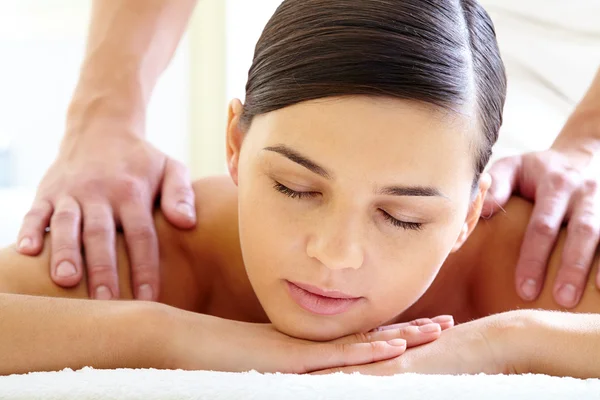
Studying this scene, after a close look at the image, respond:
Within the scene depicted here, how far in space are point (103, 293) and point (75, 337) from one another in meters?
0.30

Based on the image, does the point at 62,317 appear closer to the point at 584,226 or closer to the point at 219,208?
the point at 219,208

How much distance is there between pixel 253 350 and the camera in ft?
→ 3.52

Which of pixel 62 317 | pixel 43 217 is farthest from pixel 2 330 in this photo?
pixel 43 217

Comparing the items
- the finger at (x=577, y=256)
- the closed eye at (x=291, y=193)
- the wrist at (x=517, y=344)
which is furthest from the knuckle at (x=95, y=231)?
the finger at (x=577, y=256)

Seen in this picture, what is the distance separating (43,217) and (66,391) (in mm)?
613

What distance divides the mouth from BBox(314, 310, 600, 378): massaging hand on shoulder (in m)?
0.10

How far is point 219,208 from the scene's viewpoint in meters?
1.54

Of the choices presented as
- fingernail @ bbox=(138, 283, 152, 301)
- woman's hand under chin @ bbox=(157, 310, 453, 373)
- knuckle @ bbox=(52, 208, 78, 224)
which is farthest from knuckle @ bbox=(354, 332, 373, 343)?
knuckle @ bbox=(52, 208, 78, 224)

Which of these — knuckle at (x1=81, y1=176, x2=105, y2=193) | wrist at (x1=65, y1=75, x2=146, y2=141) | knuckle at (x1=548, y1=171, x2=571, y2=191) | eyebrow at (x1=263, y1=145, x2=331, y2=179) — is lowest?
knuckle at (x1=548, y1=171, x2=571, y2=191)

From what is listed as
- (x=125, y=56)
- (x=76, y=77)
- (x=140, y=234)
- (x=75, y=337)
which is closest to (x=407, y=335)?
(x=75, y=337)

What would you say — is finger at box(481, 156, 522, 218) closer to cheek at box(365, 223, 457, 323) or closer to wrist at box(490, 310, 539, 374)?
cheek at box(365, 223, 457, 323)

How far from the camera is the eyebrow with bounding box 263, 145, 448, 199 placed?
1.07 metres

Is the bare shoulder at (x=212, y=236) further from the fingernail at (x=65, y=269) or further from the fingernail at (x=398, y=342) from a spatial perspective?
the fingernail at (x=398, y=342)

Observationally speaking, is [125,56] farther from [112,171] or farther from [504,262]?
[504,262]
